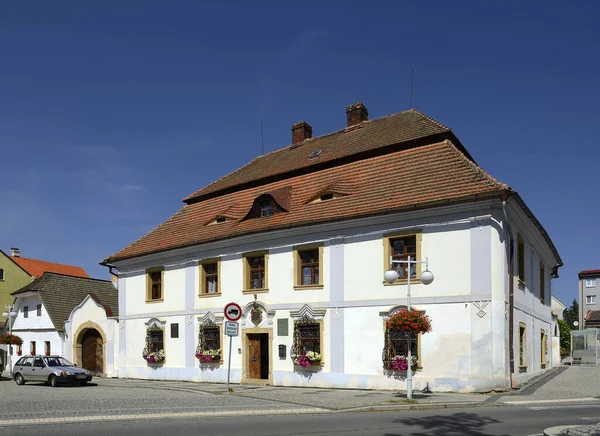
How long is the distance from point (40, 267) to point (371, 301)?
5000 cm

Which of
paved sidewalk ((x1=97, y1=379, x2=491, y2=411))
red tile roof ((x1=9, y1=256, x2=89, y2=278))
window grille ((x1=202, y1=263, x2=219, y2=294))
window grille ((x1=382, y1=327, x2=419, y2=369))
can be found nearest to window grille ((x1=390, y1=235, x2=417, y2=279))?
window grille ((x1=382, y1=327, x2=419, y2=369))

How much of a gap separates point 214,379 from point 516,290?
41.5 feet

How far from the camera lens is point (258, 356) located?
24.8 metres

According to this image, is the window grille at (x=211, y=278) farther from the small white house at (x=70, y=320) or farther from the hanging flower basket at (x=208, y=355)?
the small white house at (x=70, y=320)

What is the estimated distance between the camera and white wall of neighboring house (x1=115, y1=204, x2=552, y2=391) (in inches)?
760

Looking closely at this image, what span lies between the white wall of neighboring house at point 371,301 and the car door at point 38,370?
206 inches

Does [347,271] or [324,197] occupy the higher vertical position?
[324,197]

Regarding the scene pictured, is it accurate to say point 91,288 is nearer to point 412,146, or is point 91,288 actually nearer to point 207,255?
point 207,255

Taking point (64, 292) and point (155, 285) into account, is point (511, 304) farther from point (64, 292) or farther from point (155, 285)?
point (64, 292)

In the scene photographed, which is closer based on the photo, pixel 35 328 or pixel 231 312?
pixel 231 312

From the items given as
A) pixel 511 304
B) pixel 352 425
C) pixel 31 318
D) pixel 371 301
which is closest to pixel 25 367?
pixel 31 318

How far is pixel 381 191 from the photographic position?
22.5 metres

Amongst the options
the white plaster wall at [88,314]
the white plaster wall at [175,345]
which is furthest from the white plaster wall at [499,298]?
the white plaster wall at [88,314]

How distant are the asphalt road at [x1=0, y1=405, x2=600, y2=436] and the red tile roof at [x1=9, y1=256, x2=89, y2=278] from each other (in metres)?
50.2
